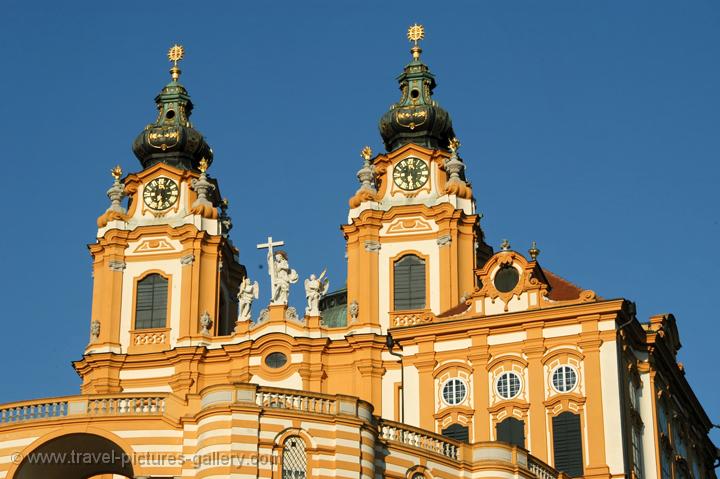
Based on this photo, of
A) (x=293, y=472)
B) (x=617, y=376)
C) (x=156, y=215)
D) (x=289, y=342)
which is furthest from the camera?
(x=156, y=215)

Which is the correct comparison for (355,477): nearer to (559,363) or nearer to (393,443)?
(393,443)

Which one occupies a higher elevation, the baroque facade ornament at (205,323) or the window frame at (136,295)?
the window frame at (136,295)

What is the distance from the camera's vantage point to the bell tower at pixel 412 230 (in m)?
61.6

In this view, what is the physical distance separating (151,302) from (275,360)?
5824 mm

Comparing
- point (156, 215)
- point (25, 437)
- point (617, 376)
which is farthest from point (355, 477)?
point (156, 215)

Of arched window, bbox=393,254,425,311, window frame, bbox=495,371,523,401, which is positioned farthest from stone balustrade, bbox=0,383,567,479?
arched window, bbox=393,254,425,311

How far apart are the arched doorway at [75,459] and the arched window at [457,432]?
1231 cm

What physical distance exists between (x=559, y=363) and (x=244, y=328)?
13.4 meters

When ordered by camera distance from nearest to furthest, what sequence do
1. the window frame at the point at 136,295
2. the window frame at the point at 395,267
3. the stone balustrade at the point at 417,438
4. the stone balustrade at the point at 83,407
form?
the stone balustrade at the point at 83,407, the stone balustrade at the point at 417,438, the window frame at the point at 395,267, the window frame at the point at 136,295

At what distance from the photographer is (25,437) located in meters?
44.5

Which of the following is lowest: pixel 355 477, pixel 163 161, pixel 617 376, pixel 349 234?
pixel 355 477

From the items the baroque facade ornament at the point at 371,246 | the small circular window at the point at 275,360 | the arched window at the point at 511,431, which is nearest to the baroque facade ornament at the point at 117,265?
the small circular window at the point at 275,360

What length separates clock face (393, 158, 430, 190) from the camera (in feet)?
212

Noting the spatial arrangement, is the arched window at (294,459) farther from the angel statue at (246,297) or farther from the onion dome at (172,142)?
the onion dome at (172,142)
